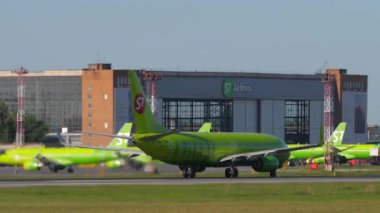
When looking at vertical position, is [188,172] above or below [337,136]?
below

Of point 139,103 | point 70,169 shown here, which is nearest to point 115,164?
point 139,103

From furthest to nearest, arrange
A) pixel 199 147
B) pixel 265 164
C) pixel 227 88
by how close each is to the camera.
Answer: pixel 227 88 < pixel 265 164 < pixel 199 147

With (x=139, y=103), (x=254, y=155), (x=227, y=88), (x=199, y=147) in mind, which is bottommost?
(x=254, y=155)

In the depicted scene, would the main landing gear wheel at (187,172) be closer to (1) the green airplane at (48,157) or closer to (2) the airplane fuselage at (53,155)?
(1) the green airplane at (48,157)

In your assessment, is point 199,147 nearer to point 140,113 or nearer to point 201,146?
point 201,146

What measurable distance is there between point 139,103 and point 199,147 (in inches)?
286

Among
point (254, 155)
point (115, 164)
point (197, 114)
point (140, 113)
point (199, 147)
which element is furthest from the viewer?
point (197, 114)

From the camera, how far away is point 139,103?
8481cm

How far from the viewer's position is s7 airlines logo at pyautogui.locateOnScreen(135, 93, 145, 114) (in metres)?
84.6

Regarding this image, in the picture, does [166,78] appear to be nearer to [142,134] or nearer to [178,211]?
[142,134]

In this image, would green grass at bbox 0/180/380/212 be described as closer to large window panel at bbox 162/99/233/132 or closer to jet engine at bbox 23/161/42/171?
jet engine at bbox 23/161/42/171

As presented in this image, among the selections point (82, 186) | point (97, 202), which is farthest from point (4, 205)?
point (82, 186)

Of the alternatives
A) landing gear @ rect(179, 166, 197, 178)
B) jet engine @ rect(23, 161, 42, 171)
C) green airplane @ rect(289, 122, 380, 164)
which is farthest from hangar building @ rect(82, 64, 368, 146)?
landing gear @ rect(179, 166, 197, 178)

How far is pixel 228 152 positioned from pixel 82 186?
79.7 ft
